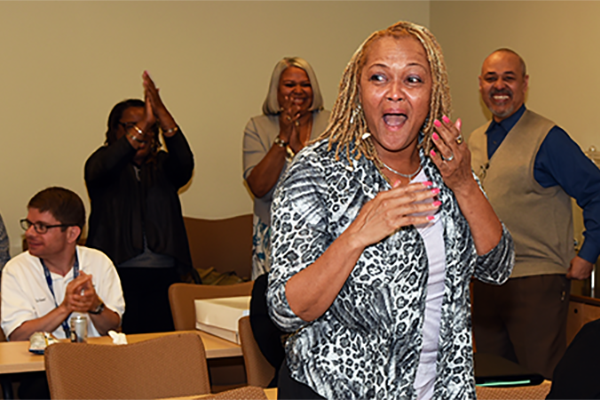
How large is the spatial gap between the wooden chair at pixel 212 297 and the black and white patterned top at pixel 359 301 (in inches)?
84.1

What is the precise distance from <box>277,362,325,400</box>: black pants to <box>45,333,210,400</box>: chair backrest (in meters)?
0.91

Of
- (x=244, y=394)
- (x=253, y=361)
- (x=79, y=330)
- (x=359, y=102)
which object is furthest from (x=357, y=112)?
(x=79, y=330)

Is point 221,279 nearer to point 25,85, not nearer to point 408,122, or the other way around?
point 25,85

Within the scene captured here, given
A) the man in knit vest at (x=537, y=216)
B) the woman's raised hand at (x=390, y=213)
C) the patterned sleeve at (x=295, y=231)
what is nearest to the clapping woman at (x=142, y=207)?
the man in knit vest at (x=537, y=216)

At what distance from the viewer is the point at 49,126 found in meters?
5.54

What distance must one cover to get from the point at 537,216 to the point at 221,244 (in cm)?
274

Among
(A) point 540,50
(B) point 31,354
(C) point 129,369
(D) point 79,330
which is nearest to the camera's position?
(C) point 129,369

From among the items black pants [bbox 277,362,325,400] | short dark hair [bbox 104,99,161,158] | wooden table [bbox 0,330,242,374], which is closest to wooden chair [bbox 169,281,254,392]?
wooden table [bbox 0,330,242,374]

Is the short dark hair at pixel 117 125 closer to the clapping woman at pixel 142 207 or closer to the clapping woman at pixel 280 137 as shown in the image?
the clapping woman at pixel 142 207

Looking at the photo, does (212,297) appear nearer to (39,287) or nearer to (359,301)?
(39,287)

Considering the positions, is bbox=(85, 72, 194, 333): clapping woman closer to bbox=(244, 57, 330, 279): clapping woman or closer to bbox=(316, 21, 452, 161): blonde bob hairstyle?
bbox=(244, 57, 330, 279): clapping woman

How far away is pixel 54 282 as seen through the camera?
3441 millimetres

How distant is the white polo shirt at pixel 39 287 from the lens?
10.8 ft

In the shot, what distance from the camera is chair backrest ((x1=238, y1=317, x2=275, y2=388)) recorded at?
110 inches
